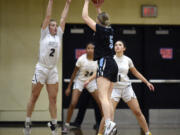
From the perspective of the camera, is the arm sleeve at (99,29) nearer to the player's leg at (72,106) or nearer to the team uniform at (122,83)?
the team uniform at (122,83)

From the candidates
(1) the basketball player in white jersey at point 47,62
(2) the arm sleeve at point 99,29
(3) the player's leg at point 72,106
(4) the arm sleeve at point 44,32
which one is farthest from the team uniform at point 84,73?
(2) the arm sleeve at point 99,29

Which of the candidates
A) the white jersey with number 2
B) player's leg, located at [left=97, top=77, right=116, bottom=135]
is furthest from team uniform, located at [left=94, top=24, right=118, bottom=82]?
the white jersey with number 2

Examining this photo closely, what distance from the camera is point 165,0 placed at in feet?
41.5

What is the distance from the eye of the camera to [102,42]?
24.7 feet

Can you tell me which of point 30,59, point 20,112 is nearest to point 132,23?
point 30,59

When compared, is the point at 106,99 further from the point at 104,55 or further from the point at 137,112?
the point at 137,112

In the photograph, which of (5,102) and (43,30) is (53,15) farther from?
(43,30)

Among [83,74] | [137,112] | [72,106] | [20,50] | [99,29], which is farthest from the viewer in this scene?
[20,50]

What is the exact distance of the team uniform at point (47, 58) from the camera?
845cm

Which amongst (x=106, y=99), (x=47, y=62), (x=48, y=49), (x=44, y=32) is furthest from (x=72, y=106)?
(x=106, y=99)

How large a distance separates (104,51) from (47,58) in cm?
139

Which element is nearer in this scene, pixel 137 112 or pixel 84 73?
pixel 137 112

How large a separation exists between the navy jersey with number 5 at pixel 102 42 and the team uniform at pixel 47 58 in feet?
3.92

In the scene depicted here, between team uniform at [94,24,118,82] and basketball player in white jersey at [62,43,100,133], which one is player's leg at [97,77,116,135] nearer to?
team uniform at [94,24,118,82]
